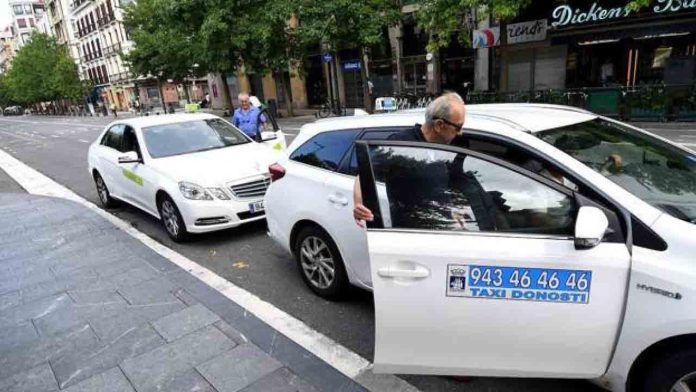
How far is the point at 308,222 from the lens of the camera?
3.86 meters

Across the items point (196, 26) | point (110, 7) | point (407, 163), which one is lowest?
point (407, 163)

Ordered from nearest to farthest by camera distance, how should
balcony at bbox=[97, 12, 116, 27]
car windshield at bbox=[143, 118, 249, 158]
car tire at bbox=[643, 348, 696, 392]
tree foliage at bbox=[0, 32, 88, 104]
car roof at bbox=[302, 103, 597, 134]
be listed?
1. car tire at bbox=[643, 348, 696, 392]
2. car roof at bbox=[302, 103, 597, 134]
3. car windshield at bbox=[143, 118, 249, 158]
4. balcony at bbox=[97, 12, 116, 27]
5. tree foliage at bbox=[0, 32, 88, 104]

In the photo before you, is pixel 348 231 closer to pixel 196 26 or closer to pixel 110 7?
pixel 196 26

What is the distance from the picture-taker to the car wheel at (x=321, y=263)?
12.1ft

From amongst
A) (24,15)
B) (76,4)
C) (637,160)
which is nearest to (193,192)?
(637,160)

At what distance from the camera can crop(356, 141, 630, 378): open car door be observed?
2.04 metres

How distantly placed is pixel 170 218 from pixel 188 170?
0.68 m

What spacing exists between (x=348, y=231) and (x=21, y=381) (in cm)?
249

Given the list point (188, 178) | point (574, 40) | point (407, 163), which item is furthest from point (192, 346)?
point (574, 40)

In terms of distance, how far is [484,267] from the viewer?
2.14m

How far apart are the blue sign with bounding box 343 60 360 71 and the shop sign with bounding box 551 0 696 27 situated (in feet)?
39.0

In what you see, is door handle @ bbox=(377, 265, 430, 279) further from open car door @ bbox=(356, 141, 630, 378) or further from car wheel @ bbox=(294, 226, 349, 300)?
car wheel @ bbox=(294, 226, 349, 300)

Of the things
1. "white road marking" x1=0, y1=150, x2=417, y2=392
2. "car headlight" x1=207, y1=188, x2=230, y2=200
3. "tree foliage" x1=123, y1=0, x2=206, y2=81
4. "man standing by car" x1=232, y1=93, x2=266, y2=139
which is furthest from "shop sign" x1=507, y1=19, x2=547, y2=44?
"white road marking" x1=0, y1=150, x2=417, y2=392

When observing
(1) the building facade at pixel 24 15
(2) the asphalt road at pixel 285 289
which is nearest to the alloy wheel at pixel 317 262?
(2) the asphalt road at pixel 285 289
